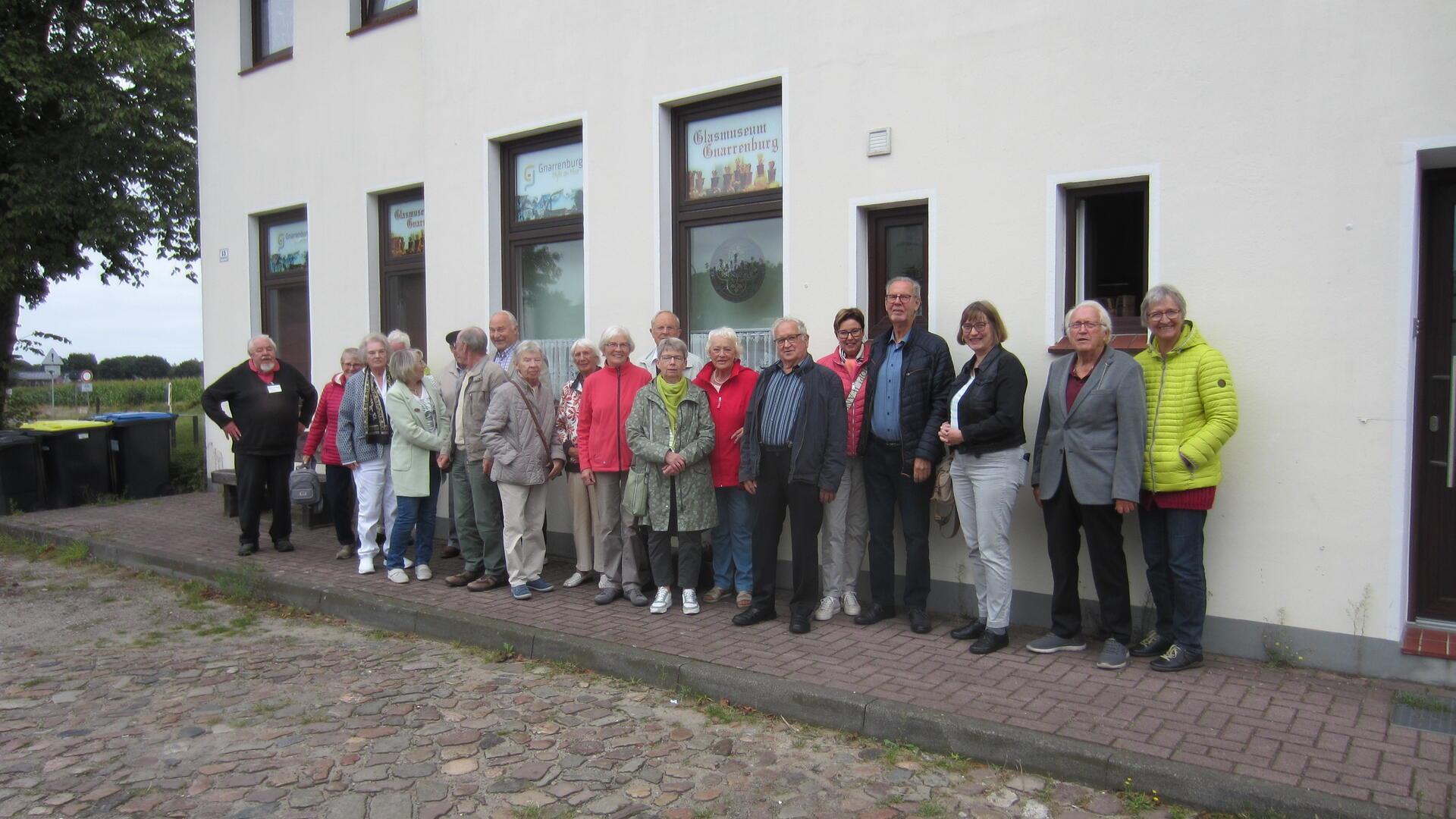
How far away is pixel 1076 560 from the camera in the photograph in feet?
18.1

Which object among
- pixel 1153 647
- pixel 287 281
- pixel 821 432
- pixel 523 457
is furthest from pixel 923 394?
pixel 287 281

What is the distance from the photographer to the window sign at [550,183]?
27.8 feet

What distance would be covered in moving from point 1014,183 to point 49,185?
12328 mm

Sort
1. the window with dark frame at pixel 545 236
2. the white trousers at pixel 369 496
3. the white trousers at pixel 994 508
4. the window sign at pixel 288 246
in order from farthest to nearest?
1. the window sign at pixel 288 246
2. the window with dark frame at pixel 545 236
3. the white trousers at pixel 369 496
4. the white trousers at pixel 994 508

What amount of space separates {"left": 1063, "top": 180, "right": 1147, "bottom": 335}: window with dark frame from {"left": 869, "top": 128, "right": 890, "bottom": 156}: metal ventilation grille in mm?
1167

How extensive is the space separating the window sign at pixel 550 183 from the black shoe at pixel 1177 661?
549cm

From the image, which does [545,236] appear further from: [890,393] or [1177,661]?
[1177,661]

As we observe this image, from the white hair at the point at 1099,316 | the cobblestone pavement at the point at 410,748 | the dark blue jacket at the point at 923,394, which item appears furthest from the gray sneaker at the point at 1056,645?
the white hair at the point at 1099,316

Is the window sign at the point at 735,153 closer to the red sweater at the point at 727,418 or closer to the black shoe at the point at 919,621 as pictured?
the red sweater at the point at 727,418

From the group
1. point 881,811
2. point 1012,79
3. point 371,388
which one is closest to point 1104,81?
point 1012,79

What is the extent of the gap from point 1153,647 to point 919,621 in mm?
1297

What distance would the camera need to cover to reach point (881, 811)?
3885 millimetres

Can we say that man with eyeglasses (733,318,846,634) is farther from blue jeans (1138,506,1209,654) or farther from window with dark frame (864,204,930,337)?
blue jeans (1138,506,1209,654)

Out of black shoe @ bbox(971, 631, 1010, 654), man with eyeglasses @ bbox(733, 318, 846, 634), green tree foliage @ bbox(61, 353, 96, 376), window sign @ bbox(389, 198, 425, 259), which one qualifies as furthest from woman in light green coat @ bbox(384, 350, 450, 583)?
green tree foliage @ bbox(61, 353, 96, 376)
